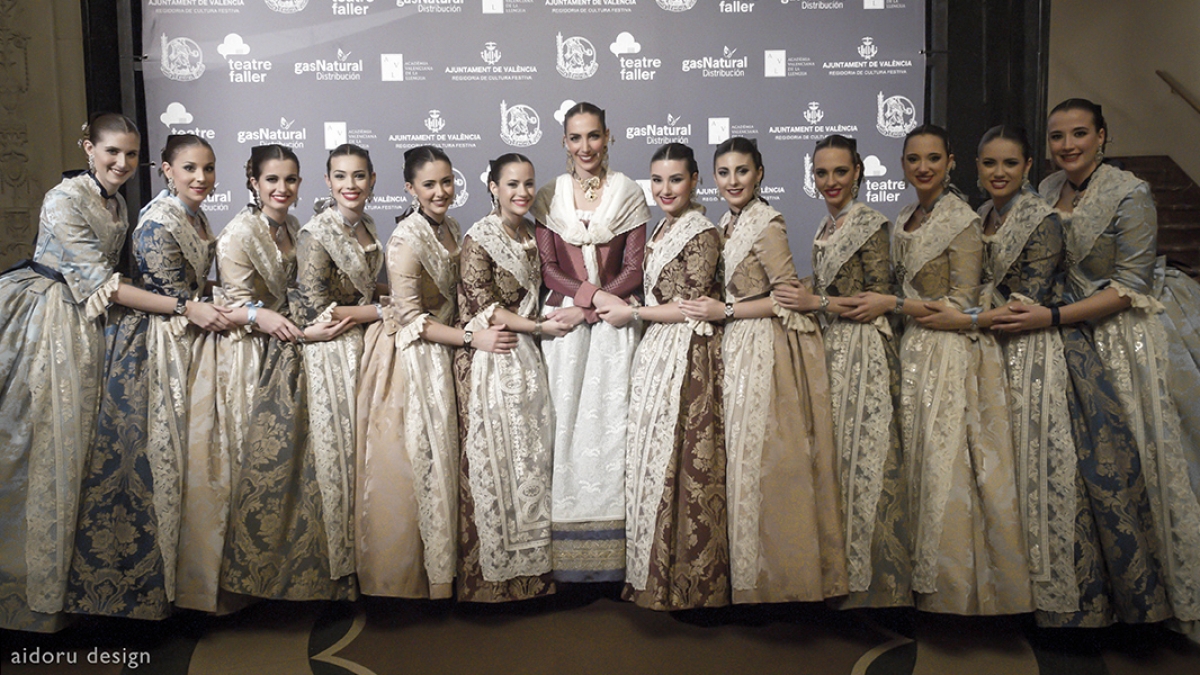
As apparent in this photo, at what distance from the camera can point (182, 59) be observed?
414 centimetres

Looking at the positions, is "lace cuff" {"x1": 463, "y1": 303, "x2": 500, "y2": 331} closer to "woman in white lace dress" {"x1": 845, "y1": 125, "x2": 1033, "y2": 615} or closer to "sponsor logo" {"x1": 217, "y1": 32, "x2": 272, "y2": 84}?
"woman in white lace dress" {"x1": 845, "y1": 125, "x2": 1033, "y2": 615}

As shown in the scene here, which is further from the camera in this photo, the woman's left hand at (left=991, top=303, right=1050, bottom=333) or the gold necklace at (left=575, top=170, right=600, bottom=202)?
the gold necklace at (left=575, top=170, right=600, bottom=202)

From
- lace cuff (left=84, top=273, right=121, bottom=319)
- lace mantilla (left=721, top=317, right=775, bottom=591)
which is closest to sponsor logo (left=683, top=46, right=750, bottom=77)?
lace mantilla (left=721, top=317, right=775, bottom=591)

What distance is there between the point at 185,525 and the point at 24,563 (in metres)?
0.54

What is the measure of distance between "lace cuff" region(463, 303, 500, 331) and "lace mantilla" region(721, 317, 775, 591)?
0.92 meters

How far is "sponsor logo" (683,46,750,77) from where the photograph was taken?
4.17 m

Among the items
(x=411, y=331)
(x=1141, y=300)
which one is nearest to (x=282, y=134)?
(x=411, y=331)

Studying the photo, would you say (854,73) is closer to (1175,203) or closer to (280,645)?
(280,645)

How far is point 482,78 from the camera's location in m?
4.16

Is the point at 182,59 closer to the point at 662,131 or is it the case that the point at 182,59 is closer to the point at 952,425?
the point at 662,131

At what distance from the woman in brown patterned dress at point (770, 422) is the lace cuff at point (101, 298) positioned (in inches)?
82.6

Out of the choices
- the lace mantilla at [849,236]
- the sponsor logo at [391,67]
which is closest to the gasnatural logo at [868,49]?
the lace mantilla at [849,236]

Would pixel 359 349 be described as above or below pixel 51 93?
below

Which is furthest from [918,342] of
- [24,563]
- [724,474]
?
[24,563]
